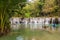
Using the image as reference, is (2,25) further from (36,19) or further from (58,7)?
(58,7)

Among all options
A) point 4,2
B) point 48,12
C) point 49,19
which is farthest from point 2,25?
point 48,12

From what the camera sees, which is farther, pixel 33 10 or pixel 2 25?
pixel 33 10

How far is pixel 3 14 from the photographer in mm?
14344

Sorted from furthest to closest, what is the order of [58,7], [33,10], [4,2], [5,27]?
[33,10]
[58,7]
[5,27]
[4,2]

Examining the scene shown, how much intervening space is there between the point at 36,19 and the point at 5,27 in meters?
19.1

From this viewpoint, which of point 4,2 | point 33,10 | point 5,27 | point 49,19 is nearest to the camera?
point 4,2

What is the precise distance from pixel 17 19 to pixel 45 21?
5.40 metres

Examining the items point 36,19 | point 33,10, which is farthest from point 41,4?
point 36,19

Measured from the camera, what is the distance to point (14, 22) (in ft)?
111

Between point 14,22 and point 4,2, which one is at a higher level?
point 4,2

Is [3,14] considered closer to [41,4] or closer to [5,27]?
[5,27]

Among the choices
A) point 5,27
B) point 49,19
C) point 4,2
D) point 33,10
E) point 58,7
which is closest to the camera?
point 4,2

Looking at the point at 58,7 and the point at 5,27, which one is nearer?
the point at 5,27

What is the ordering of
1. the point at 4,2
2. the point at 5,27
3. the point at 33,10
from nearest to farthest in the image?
the point at 4,2 < the point at 5,27 < the point at 33,10
